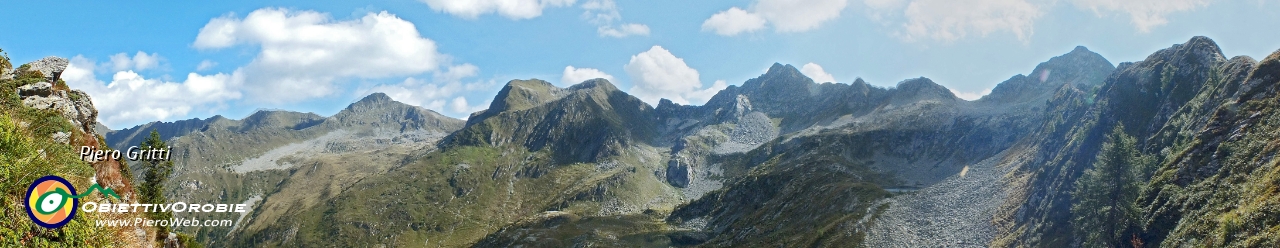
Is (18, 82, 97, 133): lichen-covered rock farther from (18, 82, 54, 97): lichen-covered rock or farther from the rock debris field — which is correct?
the rock debris field

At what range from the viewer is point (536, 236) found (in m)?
179

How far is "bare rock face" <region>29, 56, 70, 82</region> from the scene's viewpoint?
44656mm

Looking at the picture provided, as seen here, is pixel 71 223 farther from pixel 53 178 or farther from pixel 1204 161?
pixel 1204 161

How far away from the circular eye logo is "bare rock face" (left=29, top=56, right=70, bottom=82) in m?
34.2

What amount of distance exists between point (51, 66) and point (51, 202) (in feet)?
128

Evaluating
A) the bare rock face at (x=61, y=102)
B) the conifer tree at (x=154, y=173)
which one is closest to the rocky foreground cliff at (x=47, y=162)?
the bare rock face at (x=61, y=102)

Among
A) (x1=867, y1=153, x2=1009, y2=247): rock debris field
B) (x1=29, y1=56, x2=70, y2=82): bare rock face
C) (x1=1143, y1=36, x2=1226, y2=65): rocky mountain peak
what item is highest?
(x1=1143, y1=36, x2=1226, y2=65): rocky mountain peak

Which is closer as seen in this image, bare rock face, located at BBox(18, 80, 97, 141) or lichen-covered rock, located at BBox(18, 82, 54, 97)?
bare rock face, located at BBox(18, 80, 97, 141)

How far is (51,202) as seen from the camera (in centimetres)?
2006

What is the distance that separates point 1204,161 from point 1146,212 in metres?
9.34

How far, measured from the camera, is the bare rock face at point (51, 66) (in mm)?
44656

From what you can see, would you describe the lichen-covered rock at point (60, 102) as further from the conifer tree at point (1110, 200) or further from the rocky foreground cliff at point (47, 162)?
the conifer tree at point (1110, 200)

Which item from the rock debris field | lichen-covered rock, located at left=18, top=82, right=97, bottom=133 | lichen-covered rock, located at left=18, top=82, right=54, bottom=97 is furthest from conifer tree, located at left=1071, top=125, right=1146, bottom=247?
lichen-covered rock, located at left=18, top=82, right=54, bottom=97

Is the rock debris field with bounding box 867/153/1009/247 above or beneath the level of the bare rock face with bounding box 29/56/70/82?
beneath
